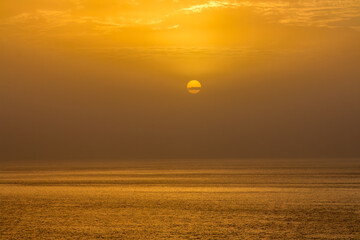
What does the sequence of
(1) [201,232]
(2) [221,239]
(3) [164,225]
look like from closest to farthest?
(2) [221,239], (1) [201,232], (3) [164,225]

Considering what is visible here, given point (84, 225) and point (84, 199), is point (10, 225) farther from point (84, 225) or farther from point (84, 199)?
point (84, 199)

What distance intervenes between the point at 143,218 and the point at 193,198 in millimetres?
11757

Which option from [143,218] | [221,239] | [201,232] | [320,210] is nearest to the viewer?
[221,239]

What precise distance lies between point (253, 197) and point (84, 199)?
12.1 metres

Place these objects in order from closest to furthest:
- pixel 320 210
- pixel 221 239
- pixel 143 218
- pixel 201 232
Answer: pixel 221 239, pixel 201 232, pixel 143 218, pixel 320 210

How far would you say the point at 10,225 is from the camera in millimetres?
26891

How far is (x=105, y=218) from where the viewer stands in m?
29.4

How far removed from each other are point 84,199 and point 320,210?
1715cm

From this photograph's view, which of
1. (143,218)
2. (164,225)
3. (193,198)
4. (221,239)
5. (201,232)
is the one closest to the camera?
(221,239)

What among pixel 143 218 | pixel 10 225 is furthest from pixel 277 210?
pixel 10 225

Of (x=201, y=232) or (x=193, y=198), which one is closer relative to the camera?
(x=201, y=232)

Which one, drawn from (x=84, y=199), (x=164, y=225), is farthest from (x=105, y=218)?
(x=84, y=199)

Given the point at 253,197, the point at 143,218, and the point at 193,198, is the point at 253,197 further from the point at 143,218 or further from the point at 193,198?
the point at 143,218

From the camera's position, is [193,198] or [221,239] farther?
[193,198]
